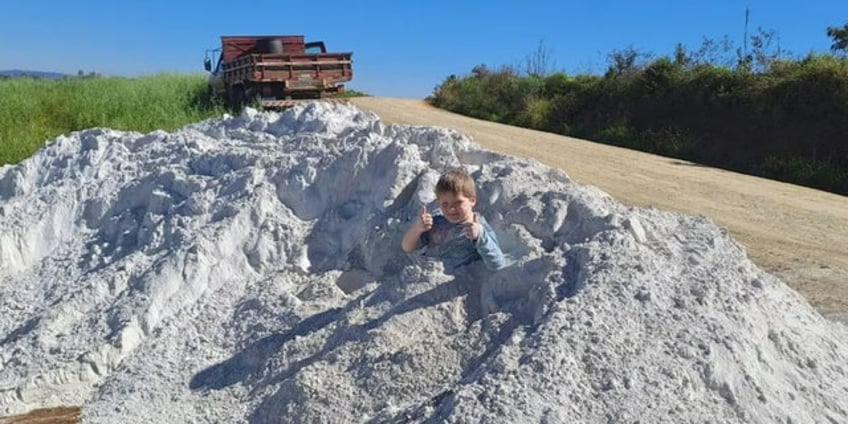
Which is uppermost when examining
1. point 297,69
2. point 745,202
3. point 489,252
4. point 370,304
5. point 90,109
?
point 297,69

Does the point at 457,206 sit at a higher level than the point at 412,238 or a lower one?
higher

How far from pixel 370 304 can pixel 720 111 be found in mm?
12578

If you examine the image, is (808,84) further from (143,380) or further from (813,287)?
(143,380)

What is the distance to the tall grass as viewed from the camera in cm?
1266

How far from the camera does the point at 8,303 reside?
6.08m

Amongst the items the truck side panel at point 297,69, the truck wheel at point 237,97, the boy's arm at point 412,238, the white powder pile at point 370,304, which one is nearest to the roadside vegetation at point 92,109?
the truck wheel at point 237,97

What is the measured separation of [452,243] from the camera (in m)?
4.47

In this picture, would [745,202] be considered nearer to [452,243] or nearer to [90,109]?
[452,243]

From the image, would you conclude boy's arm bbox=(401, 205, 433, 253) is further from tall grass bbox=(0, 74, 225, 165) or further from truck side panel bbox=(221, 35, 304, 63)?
truck side panel bbox=(221, 35, 304, 63)

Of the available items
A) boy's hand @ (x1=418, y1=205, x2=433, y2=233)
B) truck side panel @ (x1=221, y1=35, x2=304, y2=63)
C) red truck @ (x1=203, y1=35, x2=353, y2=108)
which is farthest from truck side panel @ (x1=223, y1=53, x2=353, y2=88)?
boy's hand @ (x1=418, y1=205, x2=433, y2=233)

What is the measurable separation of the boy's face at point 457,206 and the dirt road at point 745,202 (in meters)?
2.71

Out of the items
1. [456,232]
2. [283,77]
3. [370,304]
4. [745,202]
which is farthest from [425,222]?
[283,77]

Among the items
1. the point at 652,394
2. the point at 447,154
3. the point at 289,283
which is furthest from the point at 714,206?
the point at 652,394

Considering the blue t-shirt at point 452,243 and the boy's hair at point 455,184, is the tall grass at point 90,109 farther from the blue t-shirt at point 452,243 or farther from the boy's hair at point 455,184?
the boy's hair at point 455,184
